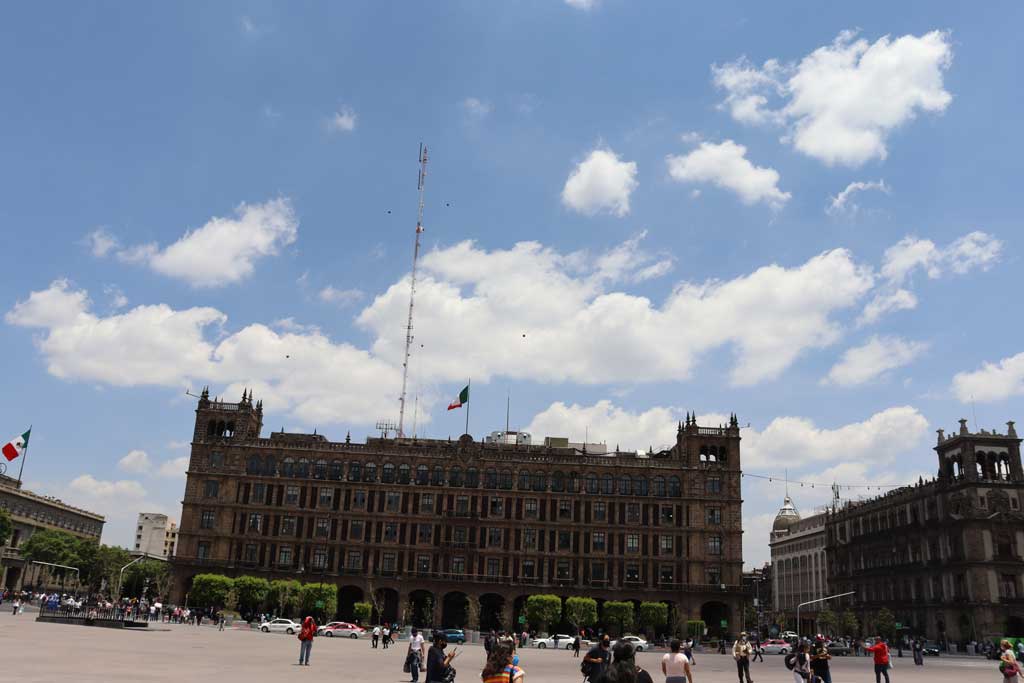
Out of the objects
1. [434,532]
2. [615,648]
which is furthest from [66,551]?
[615,648]

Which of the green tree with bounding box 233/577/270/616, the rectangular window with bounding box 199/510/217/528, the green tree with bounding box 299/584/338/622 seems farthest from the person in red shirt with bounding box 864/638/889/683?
the rectangular window with bounding box 199/510/217/528

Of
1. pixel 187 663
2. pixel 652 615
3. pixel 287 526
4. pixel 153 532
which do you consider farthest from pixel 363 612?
pixel 153 532

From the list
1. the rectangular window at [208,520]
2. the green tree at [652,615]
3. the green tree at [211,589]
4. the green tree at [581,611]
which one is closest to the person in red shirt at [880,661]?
the green tree at [581,611]

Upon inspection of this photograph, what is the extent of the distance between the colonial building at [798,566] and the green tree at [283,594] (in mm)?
77986

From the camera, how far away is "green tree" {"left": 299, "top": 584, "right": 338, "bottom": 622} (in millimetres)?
81188

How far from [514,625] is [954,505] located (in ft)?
158

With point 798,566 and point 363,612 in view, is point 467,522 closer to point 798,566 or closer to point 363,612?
point 363,612

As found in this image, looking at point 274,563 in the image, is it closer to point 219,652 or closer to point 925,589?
point 219,652

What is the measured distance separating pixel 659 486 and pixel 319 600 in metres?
36.8

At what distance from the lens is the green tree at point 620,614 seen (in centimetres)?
8219

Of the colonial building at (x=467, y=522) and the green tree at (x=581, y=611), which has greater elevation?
the colonial building at (x=467, y=522)

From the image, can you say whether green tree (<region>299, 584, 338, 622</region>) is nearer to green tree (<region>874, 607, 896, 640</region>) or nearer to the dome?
green tree (<region>874, 607, 896, 640</region>)

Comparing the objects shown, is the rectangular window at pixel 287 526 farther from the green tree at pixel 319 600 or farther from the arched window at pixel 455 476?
the arched window at pixel 455 476

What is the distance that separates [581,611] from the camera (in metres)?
81.3
